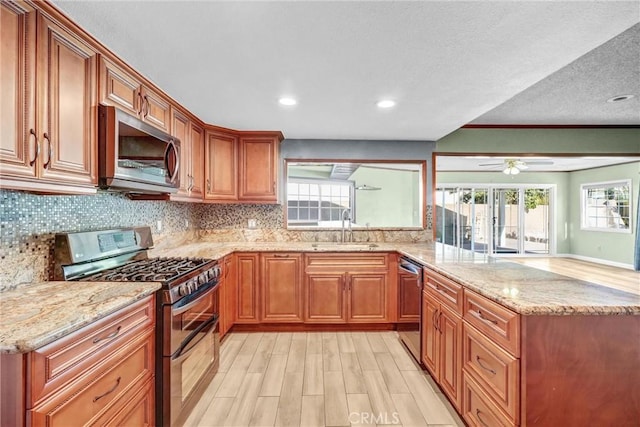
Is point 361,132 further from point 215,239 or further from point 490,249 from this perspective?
point 490,249

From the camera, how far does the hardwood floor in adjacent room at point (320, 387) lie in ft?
6.45

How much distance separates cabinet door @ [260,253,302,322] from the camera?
130 inches

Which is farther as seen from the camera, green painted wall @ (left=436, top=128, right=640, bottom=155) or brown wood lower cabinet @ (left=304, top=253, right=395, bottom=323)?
green painted wall @ (left=436, top=128, right=640, bottom=155)

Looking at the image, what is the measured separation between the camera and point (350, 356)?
278 cm

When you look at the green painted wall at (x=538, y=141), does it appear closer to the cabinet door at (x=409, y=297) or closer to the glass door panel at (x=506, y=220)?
the cabinet door at (x=409, y=297)

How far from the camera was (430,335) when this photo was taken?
7.63 feet

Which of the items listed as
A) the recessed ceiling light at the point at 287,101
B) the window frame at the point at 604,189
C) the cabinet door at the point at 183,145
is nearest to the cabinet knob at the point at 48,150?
the cabinet door at the point at 183,145

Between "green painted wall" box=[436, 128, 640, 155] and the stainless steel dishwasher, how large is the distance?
6.02 ft

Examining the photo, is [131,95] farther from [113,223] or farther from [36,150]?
[113,223]

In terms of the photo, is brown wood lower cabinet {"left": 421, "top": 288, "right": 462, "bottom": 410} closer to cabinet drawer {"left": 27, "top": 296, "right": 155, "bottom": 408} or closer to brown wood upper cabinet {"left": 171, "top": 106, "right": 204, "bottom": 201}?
cabinet drawer {"left": 27, "top": 296, "right": 155, "bottom": 408}

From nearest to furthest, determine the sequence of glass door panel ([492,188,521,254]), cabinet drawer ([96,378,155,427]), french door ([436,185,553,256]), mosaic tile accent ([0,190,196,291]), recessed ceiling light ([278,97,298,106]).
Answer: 1. cabinet drawer ([96,378,155,427])
2. mosaic tile accent ([0,190,196,291])
3. recessed ceiling light ([278,97,298,106])
4. french door ([436,185,553,256])
5. glass door panel ([492,188,521,254])

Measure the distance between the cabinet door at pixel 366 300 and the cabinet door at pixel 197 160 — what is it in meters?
1.83

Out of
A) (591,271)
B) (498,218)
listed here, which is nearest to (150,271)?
(591,271)

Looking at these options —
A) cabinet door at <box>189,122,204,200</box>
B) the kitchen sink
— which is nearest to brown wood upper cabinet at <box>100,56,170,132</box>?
cabinet door at <box>189,122,204,200</box>
